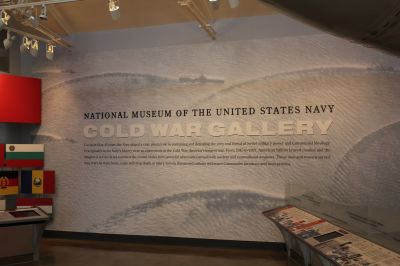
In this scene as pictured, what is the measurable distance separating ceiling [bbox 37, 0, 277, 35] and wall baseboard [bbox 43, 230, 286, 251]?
3.37m

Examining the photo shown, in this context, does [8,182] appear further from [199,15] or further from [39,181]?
[199,15]

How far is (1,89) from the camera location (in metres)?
6.26

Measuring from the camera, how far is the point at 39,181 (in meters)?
6.43

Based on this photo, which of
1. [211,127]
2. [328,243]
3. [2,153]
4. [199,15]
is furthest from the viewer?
[2,153]

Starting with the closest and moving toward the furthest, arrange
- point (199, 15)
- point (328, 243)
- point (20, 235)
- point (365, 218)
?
1. point (365, 218)
2. point (328, 243)
3. point (20, 235)
4. point (199, 15)

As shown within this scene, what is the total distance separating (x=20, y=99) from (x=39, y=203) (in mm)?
1761

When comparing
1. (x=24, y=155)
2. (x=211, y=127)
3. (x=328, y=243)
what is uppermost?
(x=211, y=127)

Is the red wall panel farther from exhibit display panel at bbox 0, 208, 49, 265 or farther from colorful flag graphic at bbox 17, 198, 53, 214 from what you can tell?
exhibit display panel at bbox 0, 208, 49, 265

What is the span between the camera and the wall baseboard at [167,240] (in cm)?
560

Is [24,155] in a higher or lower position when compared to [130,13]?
lower

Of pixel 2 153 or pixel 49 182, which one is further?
pixel 49 182

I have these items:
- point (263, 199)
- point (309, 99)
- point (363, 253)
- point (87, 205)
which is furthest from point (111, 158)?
point (363, 253)

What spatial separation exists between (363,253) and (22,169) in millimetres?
5596

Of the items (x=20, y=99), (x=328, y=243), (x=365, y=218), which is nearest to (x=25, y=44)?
(x=20, y=99)
